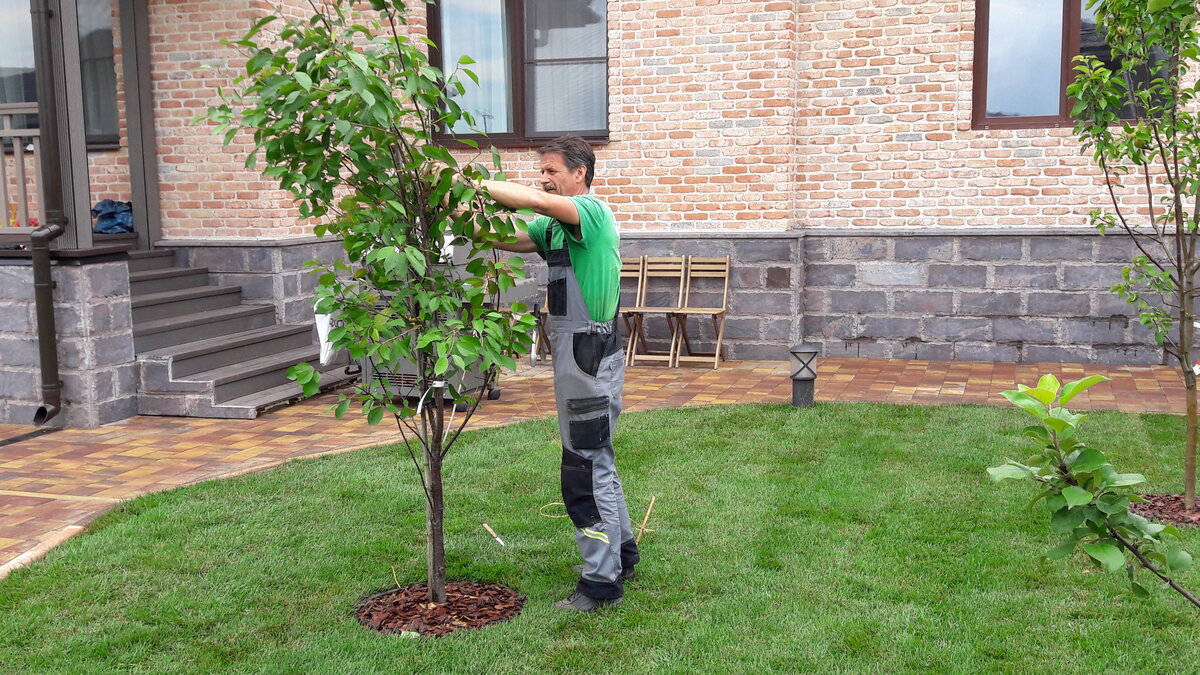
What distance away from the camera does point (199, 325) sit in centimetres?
837

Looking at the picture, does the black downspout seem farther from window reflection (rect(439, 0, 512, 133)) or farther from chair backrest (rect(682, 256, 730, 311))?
chair backrest (rect(682, 256, 730, 311))

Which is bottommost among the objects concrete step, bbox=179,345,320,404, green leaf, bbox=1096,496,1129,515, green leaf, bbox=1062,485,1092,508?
concrete step, bbox=179,345,320,404

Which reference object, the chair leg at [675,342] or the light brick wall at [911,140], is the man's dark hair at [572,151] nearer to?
the chair leg at [675,342]

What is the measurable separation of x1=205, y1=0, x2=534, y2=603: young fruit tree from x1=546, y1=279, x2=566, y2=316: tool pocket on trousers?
0.13 metres

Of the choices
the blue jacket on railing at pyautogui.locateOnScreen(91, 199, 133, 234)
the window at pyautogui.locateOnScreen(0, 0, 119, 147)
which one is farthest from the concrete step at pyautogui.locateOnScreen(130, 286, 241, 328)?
the window at pyautogui.locateOnScreen(0, 0, 119, 147)

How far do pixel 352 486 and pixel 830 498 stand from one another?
240 centimetres

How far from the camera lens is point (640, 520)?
5113 millimetres

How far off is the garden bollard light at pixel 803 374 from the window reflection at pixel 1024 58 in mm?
3429

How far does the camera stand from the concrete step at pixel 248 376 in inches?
305

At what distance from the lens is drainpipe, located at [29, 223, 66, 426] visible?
703cm

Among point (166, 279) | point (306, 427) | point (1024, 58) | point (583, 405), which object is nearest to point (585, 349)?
point (583, 405)

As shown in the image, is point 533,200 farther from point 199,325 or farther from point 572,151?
point 199,325

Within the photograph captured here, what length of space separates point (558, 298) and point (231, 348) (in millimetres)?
5039

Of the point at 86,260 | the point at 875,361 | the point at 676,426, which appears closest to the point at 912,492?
the point at 676,426
